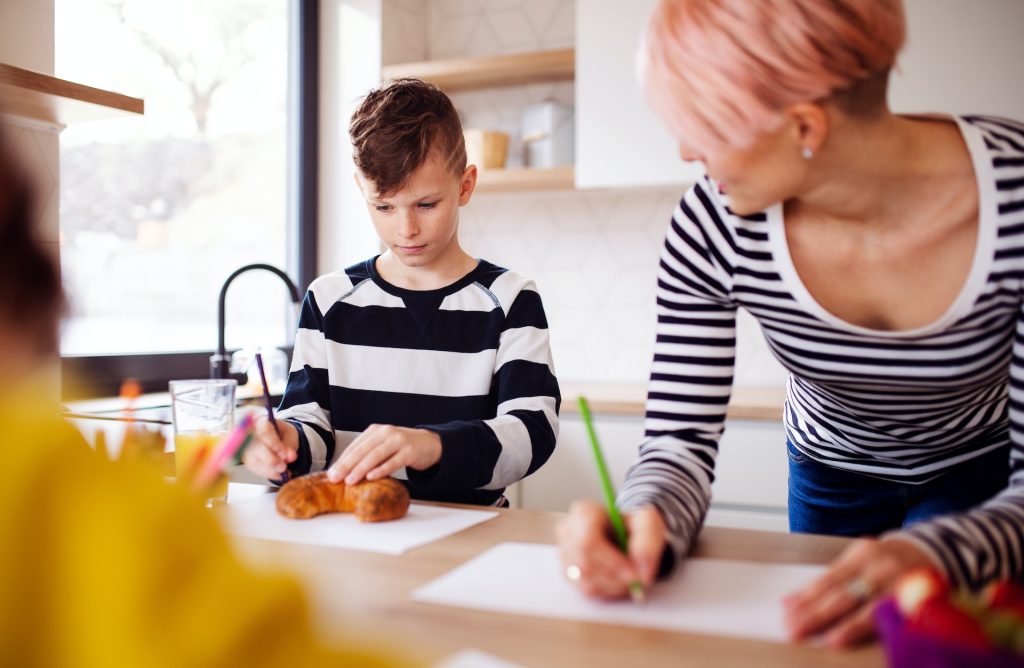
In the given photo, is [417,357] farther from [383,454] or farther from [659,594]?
[659,594]

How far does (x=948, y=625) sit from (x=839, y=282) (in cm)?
52

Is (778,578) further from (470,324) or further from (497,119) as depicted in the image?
(497,119)

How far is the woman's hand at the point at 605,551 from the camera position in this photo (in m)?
0.70

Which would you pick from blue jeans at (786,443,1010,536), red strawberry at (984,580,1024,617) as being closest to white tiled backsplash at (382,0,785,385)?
blue jeans at (786,443,1010,536)

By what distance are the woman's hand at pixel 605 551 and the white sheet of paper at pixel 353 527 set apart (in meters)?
0.20

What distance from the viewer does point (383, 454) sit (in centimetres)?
103

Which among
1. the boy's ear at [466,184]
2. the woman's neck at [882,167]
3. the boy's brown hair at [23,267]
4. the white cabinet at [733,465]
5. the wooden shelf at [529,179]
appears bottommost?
the white cabinet at [733,465]

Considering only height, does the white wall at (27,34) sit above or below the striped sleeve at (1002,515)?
above

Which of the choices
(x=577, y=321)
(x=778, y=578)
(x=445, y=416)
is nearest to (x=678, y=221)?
(x=778, y=578)

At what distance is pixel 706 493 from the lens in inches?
35.9

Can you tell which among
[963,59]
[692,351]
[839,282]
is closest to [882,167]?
[839,282]

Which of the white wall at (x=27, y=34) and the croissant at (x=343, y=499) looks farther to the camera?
the white wall at (x=27, y=34)

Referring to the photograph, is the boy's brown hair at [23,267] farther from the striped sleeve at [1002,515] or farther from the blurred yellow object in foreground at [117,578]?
the striped sleeve at [1002,515]

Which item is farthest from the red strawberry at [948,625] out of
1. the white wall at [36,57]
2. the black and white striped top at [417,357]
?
the white wall at [36,57]
